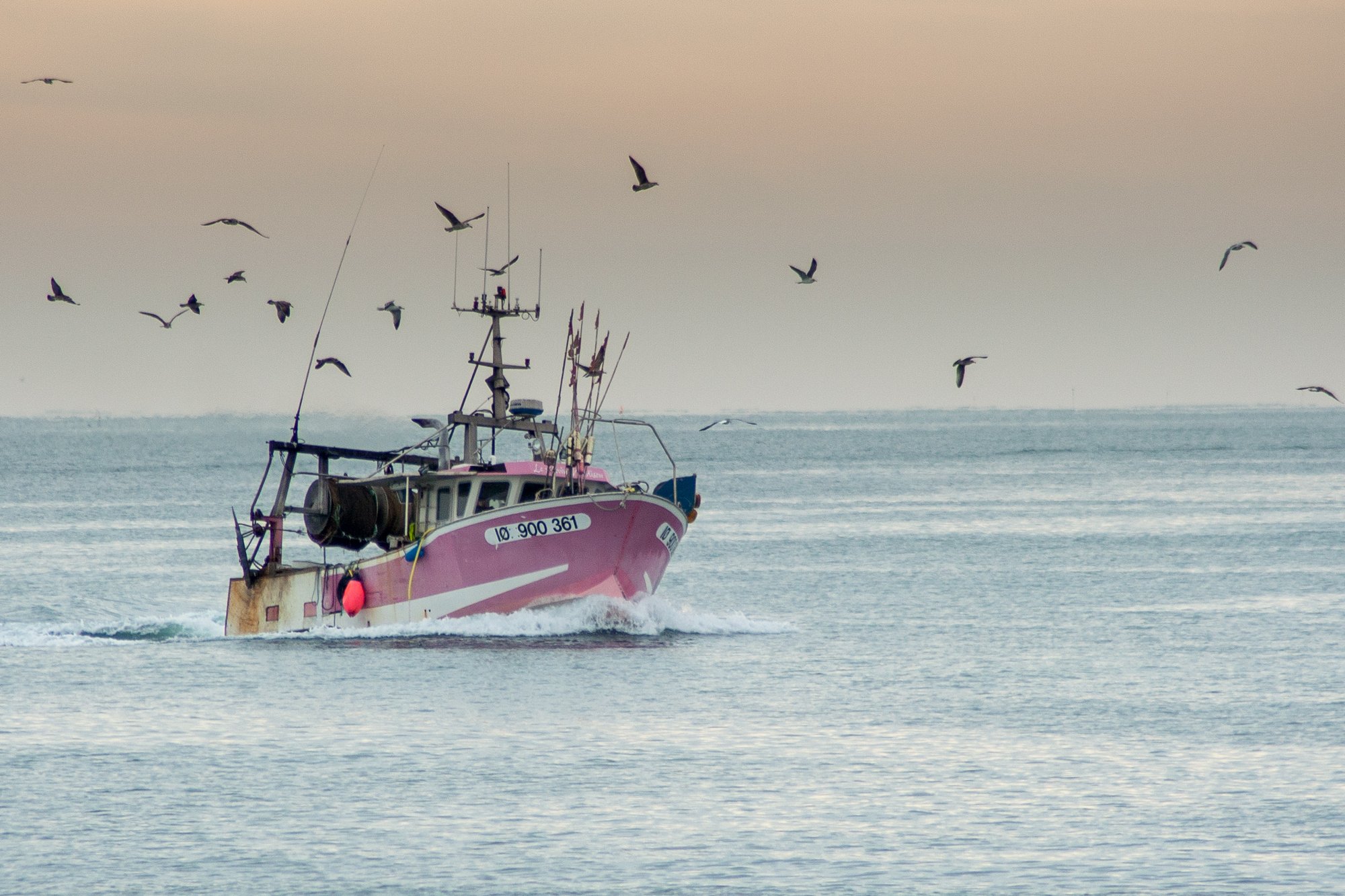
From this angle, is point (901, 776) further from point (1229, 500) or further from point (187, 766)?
point (1229, 500)

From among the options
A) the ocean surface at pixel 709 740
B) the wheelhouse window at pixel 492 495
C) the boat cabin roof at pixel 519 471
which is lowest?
the ocean surface at pixel 709 740

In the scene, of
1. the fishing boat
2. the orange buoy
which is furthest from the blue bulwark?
the orange buoy

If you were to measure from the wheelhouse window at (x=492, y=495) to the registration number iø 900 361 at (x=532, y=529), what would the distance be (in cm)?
130

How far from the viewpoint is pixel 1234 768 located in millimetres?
24766

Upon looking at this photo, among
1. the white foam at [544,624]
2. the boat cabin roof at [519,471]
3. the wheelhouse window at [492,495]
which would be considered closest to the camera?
the white foam at [544,624]

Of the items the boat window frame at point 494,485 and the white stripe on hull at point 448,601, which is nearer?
the white stripe on hull at point 448,601

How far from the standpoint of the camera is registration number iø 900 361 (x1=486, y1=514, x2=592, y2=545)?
35.2 meters

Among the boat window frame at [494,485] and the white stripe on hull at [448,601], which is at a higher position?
the boat window frame at [494,485]

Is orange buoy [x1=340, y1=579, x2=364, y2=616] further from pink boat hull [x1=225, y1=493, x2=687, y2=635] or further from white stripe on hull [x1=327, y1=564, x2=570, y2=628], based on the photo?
white stripe on hull [x1=327, y1=564, x2=570, y2=628]

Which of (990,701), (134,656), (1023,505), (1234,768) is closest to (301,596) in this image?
(134,656)

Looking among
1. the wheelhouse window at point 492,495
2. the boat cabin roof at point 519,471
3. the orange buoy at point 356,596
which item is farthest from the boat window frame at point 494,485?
the orange buoy at point 356,596

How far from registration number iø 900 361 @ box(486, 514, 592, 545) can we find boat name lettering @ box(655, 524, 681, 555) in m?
2.35

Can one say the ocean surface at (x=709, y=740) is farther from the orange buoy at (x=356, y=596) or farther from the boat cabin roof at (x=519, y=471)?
the boat cabin roof at (x=519, y=471)

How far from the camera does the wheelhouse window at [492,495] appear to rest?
36438 millimetres
